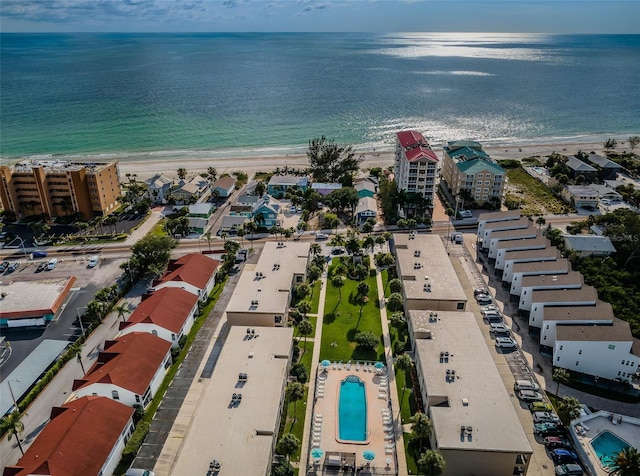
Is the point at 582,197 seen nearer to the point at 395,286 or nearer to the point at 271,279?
the point at 395,286

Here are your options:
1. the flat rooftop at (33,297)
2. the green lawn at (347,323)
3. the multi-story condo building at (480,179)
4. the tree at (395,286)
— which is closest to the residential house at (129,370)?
the flat rooftop at (33,297)

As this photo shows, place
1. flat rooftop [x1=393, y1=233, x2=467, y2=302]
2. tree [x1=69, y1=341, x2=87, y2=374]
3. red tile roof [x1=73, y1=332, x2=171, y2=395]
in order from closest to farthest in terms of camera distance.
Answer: red tile roof [x1=73, y1=332, x2=171, y2=395] < tree [x1=69, y1=341, x2=87, y2=374] < flat rooftop [x1=393, y1=233, x2=467, y2=302]

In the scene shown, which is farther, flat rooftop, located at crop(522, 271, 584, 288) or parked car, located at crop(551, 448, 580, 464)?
flat rooftop, located at crop(522, 271, 584, 288)

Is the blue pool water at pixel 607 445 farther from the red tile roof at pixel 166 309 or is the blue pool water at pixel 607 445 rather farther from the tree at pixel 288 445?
the red tile roof at pixel 166 309

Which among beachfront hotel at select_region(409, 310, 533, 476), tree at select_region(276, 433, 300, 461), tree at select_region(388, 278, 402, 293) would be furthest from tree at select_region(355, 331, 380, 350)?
tree at select_region(276, 433, 300, 461)

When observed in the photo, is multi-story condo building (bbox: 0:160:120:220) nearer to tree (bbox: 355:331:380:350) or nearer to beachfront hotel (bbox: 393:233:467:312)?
beachfront hotel (bbox: 393:233:467:312)

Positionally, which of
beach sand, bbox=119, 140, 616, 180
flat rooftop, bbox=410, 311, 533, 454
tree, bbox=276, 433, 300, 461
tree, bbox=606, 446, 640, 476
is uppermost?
tree, bbox=606, 446, 640, 476

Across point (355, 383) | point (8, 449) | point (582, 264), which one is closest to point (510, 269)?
point (582, 264)
